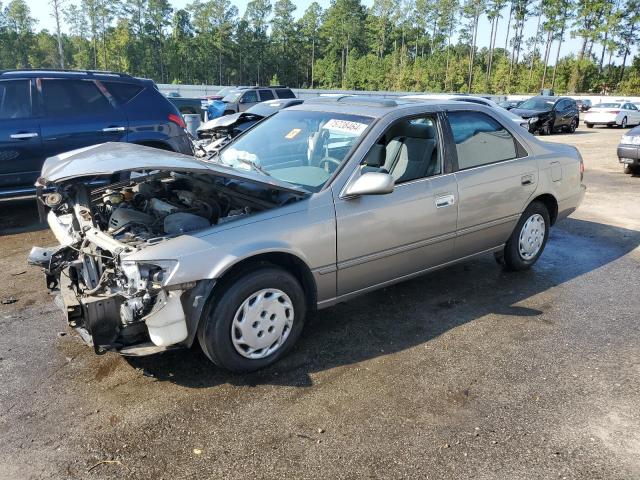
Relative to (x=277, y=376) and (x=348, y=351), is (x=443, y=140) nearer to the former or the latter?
(x=348, y=351)

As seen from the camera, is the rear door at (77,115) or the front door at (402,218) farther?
the rear door at (77,115)

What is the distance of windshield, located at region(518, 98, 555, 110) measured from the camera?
71.7 ft

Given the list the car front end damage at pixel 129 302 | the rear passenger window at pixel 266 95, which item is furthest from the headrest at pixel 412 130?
the rear passenger window at pixel 266 95

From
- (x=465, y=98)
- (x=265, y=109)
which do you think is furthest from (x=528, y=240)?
(x=465, y=98)

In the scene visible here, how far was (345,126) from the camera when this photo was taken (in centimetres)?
400

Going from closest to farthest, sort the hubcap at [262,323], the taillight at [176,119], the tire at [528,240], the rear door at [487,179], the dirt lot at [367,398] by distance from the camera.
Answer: the dirt lot at [367,398] → the hubcap at [262,323] → the rear door at [487,179] → the tire at [528,240] → the taillight at [176,119]

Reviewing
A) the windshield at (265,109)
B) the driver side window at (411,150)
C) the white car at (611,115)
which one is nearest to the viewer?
the driver side window at (411,150)

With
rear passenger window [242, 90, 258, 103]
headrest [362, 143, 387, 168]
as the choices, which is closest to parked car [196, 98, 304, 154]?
headrest [362, 143, 387, 168]

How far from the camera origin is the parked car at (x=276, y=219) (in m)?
2.98

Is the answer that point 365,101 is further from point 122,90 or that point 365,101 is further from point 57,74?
point 57,74

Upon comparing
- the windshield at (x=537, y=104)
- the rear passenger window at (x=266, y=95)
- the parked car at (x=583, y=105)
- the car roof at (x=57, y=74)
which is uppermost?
the car roof at (x=57, y=74)

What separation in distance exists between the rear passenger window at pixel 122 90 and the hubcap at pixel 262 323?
5.13 metres

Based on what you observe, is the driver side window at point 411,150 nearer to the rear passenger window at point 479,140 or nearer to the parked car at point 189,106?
the rear passenger window at point 479,140

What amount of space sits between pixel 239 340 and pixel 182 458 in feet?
2.59
